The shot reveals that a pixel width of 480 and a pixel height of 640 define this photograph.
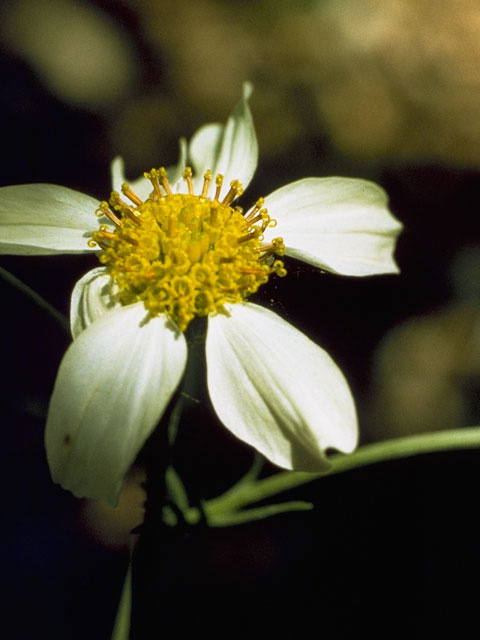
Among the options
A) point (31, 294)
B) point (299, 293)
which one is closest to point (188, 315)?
point (31, 294)

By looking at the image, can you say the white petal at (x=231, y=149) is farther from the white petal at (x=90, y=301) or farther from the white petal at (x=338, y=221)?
the white petal at (x=90, y=301)

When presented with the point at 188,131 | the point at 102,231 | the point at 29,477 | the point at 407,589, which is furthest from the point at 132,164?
the point at 407,589

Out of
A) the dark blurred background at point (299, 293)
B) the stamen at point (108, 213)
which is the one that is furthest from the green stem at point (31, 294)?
the dark blurred background at point (299, 293)

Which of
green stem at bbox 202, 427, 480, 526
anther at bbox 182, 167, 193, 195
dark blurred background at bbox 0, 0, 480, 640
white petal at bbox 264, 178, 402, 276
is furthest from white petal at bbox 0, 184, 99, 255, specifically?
dark blurred background at bbox 0, 0, 480, 640

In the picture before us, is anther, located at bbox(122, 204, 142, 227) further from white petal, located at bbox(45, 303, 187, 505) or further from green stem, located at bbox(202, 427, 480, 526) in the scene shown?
green stem, located at bbox(202, 427, 480, 526)

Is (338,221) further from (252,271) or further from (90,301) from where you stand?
(90,301)
